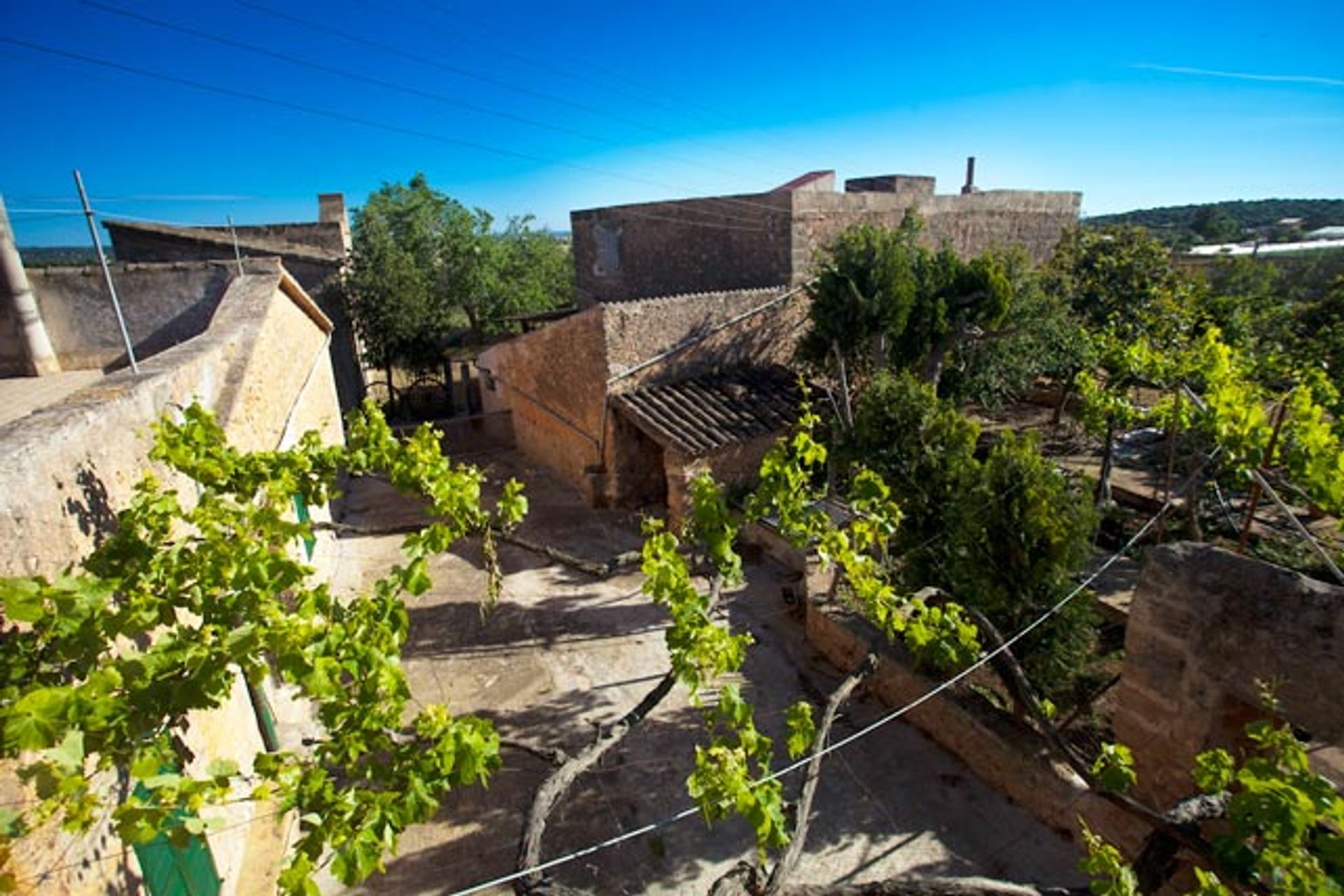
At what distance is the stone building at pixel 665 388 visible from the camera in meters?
12.2

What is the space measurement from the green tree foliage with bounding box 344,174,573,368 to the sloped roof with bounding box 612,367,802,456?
32.0ft

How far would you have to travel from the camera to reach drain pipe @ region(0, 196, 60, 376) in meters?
8.62

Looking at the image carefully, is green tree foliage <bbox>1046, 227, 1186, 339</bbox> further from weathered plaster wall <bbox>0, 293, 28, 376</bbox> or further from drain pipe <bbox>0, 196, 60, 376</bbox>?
weathered plaster wall <bbox>0, 293, 28, 376</bbox>

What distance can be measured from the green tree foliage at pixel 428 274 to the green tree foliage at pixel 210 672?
15747 millimetres

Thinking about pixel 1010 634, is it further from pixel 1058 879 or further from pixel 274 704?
pixel 274 704

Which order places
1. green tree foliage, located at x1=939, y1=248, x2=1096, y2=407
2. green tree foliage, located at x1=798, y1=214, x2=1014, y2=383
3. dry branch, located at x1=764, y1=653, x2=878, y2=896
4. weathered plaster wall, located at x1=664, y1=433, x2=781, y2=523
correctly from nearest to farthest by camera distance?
1. dry branch, located at x1=764, y1=653, x2=878, y2=896
2. weathered plaster wall, located at x1=664, y1=433, x2=781, y2=523
3. green tree foliage, located at x1=798, y1=214, x2=1014, y2=383
4. green tree foliage, located at x1=939, y1=248, x2=1096, y2=407

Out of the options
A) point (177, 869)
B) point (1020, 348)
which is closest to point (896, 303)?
point (1020, 348)

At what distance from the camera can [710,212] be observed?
15.5 meters

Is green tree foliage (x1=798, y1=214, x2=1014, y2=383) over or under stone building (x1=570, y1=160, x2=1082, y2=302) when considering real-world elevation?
under

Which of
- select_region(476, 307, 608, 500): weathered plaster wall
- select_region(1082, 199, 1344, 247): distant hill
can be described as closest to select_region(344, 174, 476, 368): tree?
select_region(476, 307, 608, 500): weathered plaster wall

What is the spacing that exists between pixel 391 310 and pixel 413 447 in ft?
51.8

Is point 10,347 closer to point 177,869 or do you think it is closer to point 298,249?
point 177,869

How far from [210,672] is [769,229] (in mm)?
13779

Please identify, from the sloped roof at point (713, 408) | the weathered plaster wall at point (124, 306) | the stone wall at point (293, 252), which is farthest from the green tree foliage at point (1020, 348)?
the stone wall at point (293, 252)
